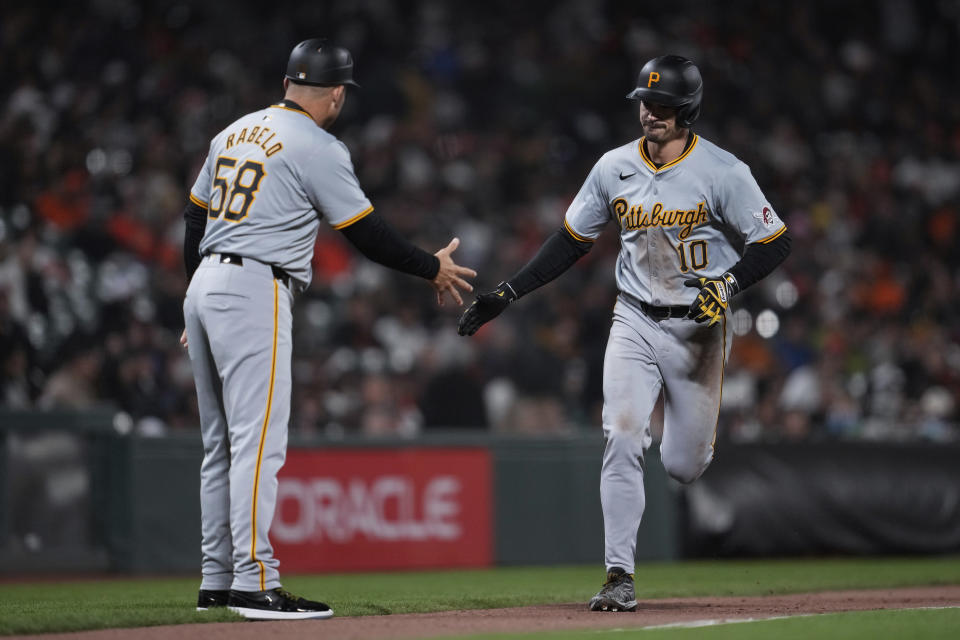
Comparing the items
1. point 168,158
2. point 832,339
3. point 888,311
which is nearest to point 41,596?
point 168,158

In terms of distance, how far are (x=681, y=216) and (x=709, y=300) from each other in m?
0.47

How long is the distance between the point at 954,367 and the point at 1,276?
889 cm

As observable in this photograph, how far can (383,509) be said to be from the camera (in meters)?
9.80

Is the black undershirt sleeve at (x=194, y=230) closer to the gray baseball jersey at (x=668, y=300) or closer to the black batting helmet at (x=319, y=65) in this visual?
the black batting helmet at (x=319, y=65)

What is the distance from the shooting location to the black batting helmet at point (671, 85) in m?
5.65

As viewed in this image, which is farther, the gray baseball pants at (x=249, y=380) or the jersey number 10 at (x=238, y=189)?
the jersey number 10 at (x=238, y=189)

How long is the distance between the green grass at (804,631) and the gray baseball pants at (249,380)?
942 millimetres

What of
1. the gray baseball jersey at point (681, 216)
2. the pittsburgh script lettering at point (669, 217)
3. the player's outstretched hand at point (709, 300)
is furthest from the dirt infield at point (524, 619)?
the pittsburgh script lettering at point (669, 217)

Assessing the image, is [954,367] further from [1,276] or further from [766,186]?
[1,276]

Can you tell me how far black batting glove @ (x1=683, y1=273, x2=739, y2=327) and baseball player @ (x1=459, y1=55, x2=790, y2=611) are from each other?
2cm

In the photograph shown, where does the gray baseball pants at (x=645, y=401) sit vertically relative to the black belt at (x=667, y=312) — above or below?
below

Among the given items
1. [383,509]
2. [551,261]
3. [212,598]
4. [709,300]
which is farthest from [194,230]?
[383,509]

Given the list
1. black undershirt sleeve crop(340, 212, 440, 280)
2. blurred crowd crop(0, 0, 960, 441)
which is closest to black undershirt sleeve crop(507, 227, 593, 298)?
black undershirt sleeve crop(340, 212, 440, 280)

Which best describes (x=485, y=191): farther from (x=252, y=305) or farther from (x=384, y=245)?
(x=252, y=305)
